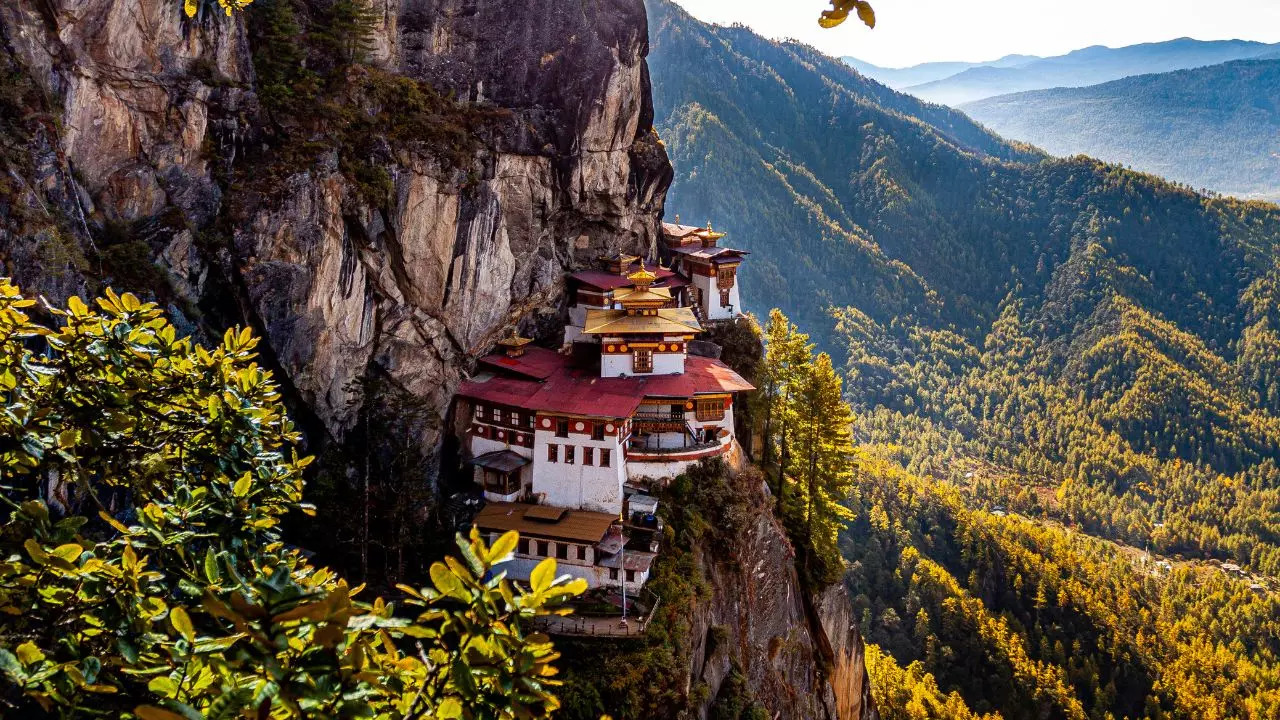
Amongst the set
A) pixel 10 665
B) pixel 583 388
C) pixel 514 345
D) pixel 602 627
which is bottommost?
pixel 602 627

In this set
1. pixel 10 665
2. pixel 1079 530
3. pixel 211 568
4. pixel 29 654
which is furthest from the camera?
pixel 1079 530

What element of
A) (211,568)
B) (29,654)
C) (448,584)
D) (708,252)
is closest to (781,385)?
(708,252)

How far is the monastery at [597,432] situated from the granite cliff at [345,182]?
2547 millimetres

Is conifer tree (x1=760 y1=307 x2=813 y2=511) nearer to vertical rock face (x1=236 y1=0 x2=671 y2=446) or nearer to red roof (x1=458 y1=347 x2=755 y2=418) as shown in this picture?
red roof (x1=458 y1=347 x2=755 y2=418)

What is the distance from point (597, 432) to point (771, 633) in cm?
1272

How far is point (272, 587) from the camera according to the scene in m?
4.15

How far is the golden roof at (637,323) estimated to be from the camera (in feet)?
114

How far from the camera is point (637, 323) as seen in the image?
3534 centimetres

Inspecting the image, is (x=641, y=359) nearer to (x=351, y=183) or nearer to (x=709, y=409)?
(x=709, y=409)

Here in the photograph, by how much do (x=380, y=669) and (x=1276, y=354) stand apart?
24574 centimetres

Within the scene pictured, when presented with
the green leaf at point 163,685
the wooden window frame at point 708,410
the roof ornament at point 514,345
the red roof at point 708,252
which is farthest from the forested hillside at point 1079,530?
the green leaf at point 163,685

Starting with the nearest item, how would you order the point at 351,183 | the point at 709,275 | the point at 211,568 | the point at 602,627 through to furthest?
the point at 211,568 → the point at 602,627 → the point at 351,183 → the point at 709,275

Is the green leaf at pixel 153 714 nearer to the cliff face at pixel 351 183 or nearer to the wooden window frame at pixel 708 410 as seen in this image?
the cliff face at pixel 351 183

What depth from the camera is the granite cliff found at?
23.5 m
